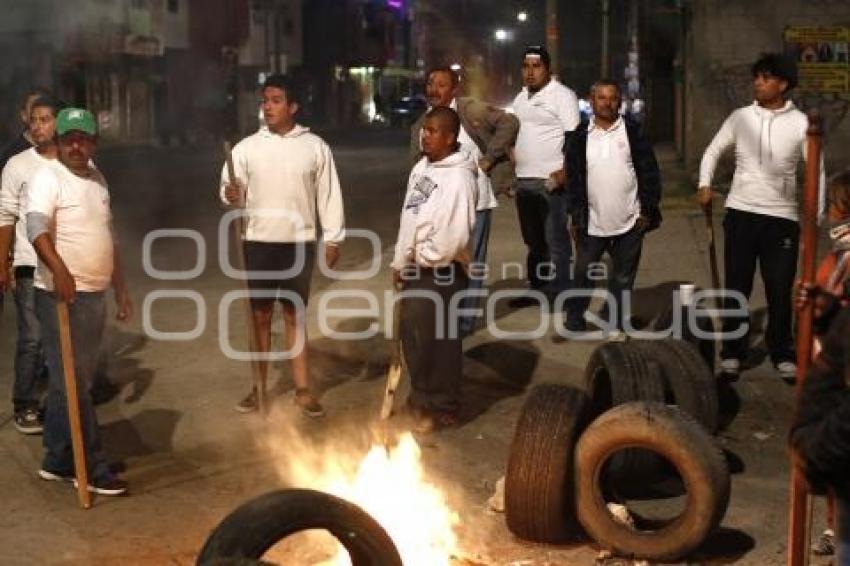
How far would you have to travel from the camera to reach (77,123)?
5.53 metres

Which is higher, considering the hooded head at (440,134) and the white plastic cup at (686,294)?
the hooded head at (440,134)

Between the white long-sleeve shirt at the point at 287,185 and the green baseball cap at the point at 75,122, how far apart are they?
137 centimetres

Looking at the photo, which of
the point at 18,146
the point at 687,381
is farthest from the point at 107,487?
the point at 687,381

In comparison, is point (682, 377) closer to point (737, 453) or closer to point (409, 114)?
point (737, 453)

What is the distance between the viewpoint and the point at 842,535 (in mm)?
3477

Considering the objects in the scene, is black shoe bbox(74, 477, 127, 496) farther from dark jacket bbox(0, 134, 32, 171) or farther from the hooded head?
the hooded head

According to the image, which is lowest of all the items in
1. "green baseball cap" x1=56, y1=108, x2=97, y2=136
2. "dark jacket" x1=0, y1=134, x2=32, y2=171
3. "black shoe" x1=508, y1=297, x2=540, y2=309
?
"black shoe" x1=508, y1=297, x2=540, y2=309

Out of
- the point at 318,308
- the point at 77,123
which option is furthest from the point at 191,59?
the point at 77,123

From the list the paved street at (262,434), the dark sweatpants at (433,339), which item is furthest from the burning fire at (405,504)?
the dark sweatpants at (433,339)

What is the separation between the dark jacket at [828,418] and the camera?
3.19 meters

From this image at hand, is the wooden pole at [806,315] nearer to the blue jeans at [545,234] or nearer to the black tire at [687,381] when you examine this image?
the black tire at [687,381]

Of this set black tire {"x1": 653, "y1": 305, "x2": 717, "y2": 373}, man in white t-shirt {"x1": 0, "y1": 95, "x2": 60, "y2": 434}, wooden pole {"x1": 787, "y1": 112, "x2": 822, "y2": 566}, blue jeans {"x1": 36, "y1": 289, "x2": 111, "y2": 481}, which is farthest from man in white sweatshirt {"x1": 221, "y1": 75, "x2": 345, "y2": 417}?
wooden pole {"x1": 787, "y1": 112, "x2": 822, "y2": 566}

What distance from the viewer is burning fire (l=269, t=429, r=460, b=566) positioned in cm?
490

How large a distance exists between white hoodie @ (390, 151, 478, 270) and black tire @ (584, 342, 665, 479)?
100 centimetres
